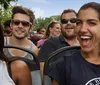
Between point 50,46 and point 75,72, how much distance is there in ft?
4.26

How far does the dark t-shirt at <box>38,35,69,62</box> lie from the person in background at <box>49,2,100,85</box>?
1.10m

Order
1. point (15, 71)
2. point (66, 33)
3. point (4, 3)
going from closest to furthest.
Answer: point (15, 71)
point (66, 33)
point (4, 3)

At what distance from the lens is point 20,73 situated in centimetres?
272

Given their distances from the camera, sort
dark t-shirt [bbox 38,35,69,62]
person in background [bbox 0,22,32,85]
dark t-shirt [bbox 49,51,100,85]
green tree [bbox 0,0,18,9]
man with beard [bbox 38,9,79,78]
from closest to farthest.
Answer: dark t-shirt [bbox 49,51,100,85]
person in background [bbox 0,22,32,85]
dark t-shirt [bbox 38,35,69,62]
man with beard [bbox 38,9,79,78]
green tree [bbox 0,0,18,9]

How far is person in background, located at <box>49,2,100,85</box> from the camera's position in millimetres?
2445

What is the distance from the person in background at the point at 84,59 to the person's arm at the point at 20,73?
11.9 inches

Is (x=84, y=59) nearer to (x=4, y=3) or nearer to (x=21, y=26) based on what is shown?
(x=21, y=26)

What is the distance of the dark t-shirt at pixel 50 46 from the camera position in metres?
3.70

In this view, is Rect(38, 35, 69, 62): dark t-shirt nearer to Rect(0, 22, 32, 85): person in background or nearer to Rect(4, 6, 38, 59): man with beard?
Rect(4, 6, 38, 59): man with beard

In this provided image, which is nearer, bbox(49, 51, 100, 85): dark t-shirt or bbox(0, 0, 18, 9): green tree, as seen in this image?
bbox(49, 51, 100, 85): dark t-shirt

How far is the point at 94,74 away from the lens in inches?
96.2

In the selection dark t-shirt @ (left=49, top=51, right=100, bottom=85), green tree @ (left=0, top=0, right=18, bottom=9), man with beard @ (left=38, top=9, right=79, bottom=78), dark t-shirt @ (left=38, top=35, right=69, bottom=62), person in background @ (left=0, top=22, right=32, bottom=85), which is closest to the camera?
dark t-shirt @ (left=49, top=51, right=100, bottom=85)

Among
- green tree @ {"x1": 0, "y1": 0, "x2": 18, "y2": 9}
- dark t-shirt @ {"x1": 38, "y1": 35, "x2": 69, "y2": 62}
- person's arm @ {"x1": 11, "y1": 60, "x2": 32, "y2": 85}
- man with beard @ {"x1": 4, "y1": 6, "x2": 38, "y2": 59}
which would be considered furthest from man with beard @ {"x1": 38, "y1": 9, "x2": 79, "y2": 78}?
green tree @ {"x1": 0, "y1": 0, "x2": 18, "y2": 9}

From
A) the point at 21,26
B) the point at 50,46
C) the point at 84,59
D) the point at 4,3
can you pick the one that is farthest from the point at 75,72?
the point at 4,3
